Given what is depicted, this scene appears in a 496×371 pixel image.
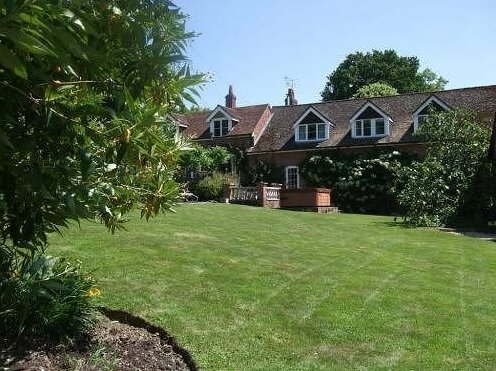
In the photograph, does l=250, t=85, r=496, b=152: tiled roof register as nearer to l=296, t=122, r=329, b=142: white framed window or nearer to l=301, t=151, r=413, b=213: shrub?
l=296, t=122, r=329, b=142: white framed window

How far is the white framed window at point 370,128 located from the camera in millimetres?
37250

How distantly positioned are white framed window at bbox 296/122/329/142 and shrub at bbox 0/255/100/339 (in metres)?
34.8

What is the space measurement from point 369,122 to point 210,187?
1275cm

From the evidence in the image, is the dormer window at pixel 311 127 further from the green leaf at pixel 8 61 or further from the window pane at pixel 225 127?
the green leaf at pixel 8 61

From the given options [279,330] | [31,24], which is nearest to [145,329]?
[279,330]

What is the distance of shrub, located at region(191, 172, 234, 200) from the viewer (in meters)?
32.1

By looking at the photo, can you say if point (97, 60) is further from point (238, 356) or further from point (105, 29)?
point (238, 356)

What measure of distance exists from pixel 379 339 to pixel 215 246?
16.9 ft

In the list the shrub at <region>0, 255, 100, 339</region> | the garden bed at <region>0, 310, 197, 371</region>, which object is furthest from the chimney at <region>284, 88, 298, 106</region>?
the shrub at <region>0, 255, 100, 339</region>

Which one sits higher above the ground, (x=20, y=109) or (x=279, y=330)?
(x=20, y=109)

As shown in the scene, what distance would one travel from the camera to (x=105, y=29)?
268 centimetres

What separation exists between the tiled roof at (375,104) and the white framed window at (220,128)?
9.91ft

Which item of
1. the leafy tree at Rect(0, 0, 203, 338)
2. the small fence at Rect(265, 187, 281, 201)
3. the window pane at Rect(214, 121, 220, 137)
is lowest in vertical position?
the small fence at Rect(265, 187, 281, 201)

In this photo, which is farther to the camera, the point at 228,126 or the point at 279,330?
the point at 228,126
